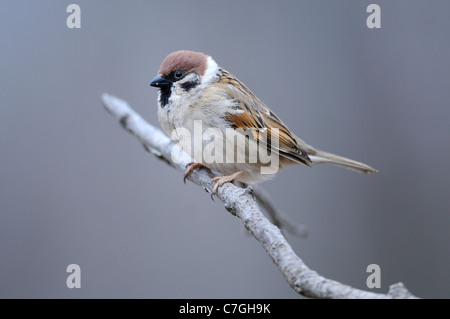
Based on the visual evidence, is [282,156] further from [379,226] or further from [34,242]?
[34,242]

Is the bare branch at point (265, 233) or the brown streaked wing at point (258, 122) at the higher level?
the brown streaked wing at point (258, 122)

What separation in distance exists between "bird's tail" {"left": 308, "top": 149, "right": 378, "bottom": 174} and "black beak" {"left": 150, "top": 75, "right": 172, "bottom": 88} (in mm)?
1054

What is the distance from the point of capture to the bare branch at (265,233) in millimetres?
1070

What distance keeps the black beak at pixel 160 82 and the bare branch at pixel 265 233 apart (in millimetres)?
429

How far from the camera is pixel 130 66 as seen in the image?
3.69 m

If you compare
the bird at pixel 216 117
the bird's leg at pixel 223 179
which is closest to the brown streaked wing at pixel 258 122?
the bird at pixel 216 117

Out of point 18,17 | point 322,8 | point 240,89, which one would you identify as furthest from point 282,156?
point 18,17

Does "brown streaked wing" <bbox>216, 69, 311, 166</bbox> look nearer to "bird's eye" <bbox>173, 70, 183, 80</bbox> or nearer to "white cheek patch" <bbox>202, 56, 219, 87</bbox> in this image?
"white cheek patch" <bbox>202, 56, 219, 87</bbox>

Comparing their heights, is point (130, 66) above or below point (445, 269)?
above

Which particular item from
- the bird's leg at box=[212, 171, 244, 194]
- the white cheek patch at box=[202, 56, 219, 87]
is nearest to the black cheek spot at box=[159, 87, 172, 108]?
the white cheek patch at box=[202, 56, 219, 87]

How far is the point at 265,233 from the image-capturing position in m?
1.43

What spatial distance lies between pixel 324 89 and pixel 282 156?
114 cm

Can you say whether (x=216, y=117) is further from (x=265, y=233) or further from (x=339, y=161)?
(x=265, y=233)

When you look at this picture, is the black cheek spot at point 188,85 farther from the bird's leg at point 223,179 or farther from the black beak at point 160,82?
the bird's leg at point 223,179
